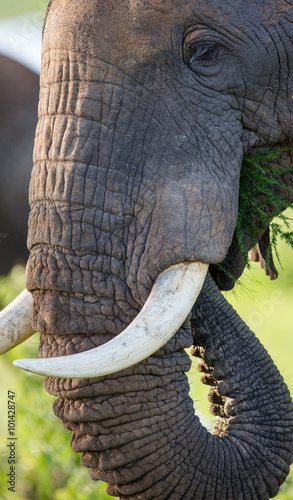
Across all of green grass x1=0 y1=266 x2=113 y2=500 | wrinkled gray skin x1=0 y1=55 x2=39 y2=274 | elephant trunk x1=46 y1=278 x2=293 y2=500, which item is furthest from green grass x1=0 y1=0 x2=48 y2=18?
elephant trunk x1=46 y1=278 x2=293 y2=500

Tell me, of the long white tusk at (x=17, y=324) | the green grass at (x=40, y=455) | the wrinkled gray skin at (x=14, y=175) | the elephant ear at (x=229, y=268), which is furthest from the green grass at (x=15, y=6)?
the long white tusk at (x=17, y=324)

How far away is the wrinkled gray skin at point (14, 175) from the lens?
5.57 meters

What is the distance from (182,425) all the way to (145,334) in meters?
0.38

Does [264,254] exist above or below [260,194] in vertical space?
below

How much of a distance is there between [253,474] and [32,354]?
2074 mm

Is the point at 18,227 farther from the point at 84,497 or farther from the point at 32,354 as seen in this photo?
the point at 84,497

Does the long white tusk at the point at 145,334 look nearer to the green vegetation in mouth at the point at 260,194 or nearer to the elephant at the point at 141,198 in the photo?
the elephant at the point at 141,198

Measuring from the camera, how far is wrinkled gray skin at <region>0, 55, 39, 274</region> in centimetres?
557

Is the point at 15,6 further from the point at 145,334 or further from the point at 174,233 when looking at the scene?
the point at 145,334

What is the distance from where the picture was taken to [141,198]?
7.24 feet

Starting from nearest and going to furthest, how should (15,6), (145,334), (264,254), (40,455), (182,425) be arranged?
(145,334), (182,425), (264,254), (40,455), (15,6)

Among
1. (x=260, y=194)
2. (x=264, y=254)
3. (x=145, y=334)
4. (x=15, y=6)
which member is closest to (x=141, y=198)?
(x=145, y=334)

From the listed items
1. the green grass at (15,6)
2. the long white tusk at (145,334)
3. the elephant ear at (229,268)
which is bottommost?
the long white tusk at (145,334)

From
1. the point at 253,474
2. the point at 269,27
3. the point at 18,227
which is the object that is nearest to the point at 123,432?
the point at 253,474
